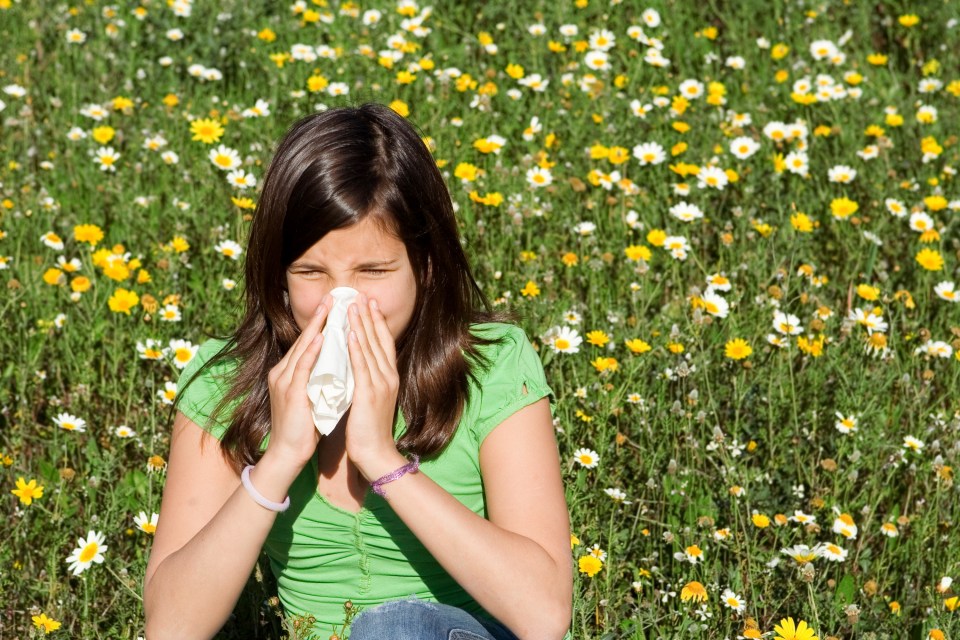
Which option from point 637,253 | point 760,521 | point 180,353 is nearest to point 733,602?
point 760,521

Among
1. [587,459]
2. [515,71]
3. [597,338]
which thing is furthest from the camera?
[515,71]

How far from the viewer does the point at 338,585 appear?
2.05 m

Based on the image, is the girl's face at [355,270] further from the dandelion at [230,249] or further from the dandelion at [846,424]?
the dandelion at [230,249]

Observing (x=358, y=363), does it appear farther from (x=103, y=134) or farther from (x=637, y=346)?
(x=103, y=134)

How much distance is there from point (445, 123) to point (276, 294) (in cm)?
227

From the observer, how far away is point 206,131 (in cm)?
402

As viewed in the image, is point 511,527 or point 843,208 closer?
point 511,527

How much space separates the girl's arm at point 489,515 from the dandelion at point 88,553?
76cm

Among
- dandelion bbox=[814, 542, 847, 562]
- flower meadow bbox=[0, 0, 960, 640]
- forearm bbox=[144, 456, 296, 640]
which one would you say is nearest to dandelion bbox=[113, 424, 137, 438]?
flower meadow bbox=[0, 0, 960, 640]

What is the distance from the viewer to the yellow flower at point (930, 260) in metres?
3.51

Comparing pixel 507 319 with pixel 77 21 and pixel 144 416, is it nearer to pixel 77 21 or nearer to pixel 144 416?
pixel 144 416

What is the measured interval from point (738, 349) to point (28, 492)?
1604 millimetres

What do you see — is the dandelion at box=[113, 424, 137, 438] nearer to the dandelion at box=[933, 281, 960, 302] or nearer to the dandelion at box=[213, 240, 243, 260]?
the dandelion at box=[213, 240, 243, 260]

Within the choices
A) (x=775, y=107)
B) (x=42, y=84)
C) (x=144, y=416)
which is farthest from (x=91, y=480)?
(x=775, y=107)
